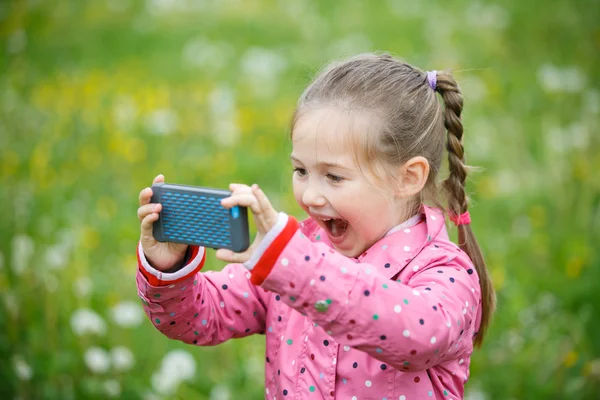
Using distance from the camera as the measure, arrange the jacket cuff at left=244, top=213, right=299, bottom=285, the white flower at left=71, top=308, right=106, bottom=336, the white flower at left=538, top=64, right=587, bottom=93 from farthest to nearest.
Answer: the white flower at left=538, top=64, right=587, bottom=93
the white flower at left=71, top=308, right=106, bottom=336
the jacket cuff at left=244, top=213, right=299, bottom=285

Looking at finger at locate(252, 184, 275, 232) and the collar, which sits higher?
finger at locate(252, 184, 275, 232)

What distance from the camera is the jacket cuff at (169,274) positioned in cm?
176

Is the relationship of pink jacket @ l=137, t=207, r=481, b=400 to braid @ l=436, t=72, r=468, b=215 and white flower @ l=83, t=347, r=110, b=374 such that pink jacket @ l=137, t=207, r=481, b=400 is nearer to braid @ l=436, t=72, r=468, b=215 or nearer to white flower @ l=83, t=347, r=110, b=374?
braid @ l=436, t=72, r=468, b=215

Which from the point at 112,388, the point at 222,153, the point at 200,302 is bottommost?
the point at 112,388

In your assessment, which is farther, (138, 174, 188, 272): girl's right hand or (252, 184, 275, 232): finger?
(138, 174, 188, 272): girl's right hand

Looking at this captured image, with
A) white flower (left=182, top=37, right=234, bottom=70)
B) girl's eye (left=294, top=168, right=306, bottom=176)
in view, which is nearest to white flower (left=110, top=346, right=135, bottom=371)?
girl's eye (left=294, top=168, right=306, bottom=176)

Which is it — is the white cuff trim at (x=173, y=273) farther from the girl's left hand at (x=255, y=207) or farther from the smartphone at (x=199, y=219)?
the girl's left hand at (x=255, y=207)

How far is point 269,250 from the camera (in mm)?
1466

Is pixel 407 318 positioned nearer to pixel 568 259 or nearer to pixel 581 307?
pixel 581 307

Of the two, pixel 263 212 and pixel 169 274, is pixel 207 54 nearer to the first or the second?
pixel 169 274

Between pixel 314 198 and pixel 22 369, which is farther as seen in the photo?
pixel 22 369

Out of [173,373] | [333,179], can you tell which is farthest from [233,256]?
[173,373]

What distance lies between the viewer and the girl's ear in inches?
72.8

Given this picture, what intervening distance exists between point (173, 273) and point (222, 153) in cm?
265
